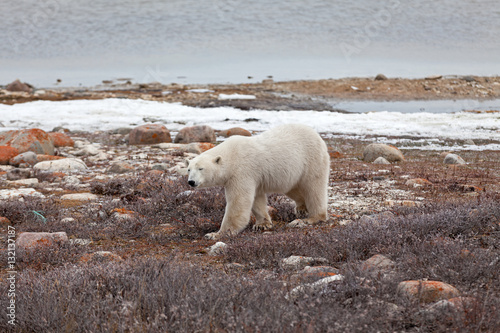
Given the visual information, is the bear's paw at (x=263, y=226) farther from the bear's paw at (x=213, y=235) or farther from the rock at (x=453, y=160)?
the rock at (x=453, y=160)

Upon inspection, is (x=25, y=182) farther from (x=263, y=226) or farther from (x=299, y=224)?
(x=299, y=224)

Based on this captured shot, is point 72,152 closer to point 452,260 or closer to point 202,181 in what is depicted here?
point 202,181

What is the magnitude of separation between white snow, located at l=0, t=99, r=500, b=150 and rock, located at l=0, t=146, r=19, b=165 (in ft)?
34.7

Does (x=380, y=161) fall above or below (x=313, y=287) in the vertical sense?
below

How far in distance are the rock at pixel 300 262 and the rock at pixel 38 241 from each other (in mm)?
2767

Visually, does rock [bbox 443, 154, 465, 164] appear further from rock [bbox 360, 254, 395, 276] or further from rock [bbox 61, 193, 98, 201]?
rock [bbox 360, 254, 395, 276]

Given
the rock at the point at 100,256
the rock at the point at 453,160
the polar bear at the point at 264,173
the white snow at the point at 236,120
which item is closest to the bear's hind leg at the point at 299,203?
the polar bear at the point at 264,173

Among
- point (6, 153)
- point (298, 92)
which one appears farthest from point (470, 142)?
point (298, 92)

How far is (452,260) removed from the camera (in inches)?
152

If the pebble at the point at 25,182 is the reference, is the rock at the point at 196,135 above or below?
above

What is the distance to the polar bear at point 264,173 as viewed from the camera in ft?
20.9

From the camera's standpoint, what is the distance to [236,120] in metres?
26.3

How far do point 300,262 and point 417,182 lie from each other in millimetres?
6010

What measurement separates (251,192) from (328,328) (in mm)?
3781
